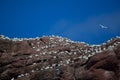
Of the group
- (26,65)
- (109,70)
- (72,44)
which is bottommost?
(109,70)

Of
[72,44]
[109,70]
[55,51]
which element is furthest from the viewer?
[72,44]

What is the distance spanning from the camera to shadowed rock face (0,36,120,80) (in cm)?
3994

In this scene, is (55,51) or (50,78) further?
(55,51)

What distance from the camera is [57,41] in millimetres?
69125

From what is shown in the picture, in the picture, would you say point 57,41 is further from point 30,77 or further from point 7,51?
point 30,77

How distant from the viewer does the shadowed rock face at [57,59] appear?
131 ft

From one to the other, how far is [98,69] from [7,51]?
30931mm

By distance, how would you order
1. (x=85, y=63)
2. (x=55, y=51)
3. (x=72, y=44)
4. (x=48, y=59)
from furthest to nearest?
(x=72, y=44) < (x=55, y=51) < (x=48, y=59) < (x=85, y=63)

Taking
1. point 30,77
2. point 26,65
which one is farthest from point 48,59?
point 30,77

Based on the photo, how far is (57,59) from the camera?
178 feet

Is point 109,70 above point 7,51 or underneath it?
underneath

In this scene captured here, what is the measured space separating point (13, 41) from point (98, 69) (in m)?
33.6

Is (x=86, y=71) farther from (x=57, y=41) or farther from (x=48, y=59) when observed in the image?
(x=57, y=41)

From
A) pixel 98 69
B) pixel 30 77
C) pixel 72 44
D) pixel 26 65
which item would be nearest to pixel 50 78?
pixel 30 77
